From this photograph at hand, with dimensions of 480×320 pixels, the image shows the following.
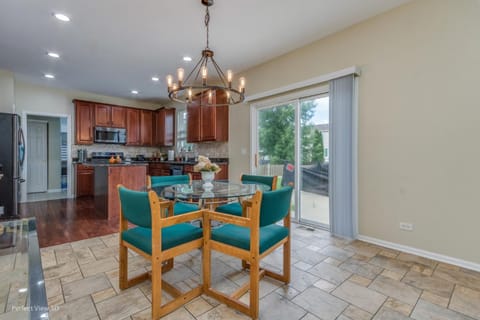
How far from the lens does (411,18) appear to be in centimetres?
259

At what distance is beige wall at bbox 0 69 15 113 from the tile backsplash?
1.66 meters

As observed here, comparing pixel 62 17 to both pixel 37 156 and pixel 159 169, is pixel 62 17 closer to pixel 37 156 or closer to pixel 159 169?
pixel 159 169

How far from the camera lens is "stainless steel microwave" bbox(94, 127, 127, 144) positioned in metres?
6.15

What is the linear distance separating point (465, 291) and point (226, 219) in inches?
79.6

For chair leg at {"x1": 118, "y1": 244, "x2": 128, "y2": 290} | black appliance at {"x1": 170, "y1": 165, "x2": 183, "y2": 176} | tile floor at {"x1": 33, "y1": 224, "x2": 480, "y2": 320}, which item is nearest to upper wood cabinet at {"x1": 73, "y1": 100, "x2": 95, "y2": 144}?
black appliance at {"x1": 170, "y1": 165, "x2": 183, "y2": 176}

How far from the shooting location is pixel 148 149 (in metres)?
7.51

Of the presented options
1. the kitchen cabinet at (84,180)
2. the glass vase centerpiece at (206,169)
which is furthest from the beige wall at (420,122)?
the kitchen cabinet at (84,180)

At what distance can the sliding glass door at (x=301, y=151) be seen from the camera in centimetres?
352

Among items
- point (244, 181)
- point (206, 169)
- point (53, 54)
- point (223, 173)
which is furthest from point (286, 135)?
point (53, 54)

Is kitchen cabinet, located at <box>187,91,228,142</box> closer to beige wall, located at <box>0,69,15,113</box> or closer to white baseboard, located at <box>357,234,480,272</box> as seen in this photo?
white baseboard, located at <box>357,234,480,272</box>

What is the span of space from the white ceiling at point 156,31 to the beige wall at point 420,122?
→ 0.36 meters

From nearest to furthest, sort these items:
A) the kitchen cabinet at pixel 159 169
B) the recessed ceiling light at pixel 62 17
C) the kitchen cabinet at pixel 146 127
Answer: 1. the recessed ceiling light at pixel 62 17
2. the kitchen cabinet at pixel 159 169
3. the kitchen cabinet at pixel 146 127

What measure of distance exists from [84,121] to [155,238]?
5.79 meters

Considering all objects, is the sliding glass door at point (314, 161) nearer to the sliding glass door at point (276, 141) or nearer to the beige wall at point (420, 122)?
the sliding glass door at point (276, 141)
